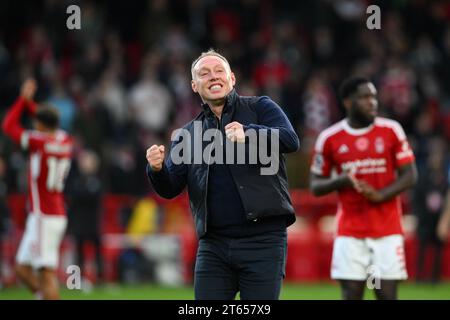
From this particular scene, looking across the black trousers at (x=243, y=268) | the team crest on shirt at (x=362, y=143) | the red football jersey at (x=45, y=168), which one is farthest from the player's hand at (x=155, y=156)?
the red football jersey at (x=45, y=168)

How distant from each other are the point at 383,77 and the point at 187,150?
1375cm

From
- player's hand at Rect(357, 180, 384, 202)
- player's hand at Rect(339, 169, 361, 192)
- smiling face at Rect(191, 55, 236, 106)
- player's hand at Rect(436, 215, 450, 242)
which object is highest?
smiling face at Rect(191, 55, 236, 106)

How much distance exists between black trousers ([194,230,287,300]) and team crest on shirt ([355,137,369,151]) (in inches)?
103

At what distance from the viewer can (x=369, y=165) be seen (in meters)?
9.47

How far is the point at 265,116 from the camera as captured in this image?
7.12 metres

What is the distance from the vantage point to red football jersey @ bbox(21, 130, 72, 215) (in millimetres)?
12359

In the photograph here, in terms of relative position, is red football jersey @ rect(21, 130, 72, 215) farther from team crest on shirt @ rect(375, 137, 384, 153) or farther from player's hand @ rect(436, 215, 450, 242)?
player's hand @ rect(436, 215, 450, 242)

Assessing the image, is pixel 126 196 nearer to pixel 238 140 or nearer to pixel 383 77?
pixel 383 77

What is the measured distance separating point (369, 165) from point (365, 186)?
0.36 metres

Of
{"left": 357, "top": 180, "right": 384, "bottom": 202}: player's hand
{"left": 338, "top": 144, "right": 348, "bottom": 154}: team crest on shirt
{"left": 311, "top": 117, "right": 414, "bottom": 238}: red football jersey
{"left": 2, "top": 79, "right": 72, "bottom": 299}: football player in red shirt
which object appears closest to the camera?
{"left": 357, "top": 180, "right": 384, "bottom": 202}: player's hand

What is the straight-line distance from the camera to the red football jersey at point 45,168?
1236 cm

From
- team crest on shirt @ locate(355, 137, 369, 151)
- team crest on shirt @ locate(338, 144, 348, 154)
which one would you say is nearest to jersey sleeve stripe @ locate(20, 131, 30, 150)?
team crest on shirt @ locate(338, 144, 348, 154)

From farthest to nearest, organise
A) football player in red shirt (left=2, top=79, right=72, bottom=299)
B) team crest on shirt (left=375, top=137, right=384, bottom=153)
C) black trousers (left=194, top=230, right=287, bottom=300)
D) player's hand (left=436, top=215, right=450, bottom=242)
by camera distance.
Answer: player's hand (left=436, top=215, right=450, bottom=242) → football player in red shirt (left=2, top=79, right=72, bottom=299) → team crest on shirt (left=375, top=137, right=384, bottom=153) → black trousers (left=194, top=230, right=287, bottom=300)

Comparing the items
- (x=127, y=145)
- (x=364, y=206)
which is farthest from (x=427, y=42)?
(x=364, y=206)
